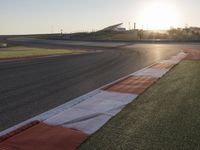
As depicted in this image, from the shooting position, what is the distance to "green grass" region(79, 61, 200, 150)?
219 inches

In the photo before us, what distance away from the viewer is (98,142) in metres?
5.68

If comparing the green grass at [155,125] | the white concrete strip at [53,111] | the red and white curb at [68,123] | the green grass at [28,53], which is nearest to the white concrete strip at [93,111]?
the red and white curb at [68,123]

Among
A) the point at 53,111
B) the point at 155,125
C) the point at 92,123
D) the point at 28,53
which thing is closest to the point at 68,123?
the point at 92,123

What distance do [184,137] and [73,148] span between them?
2139mm

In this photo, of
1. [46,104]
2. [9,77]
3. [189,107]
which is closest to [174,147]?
[189,107]

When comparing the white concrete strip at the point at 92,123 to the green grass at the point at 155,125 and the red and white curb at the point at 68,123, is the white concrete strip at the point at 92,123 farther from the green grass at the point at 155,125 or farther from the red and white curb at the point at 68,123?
the green grass at the point at 155,125

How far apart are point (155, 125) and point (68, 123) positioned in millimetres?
1944

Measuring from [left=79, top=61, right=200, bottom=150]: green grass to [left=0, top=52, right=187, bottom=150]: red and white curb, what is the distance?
1.01 ft

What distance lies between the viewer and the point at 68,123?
692cm

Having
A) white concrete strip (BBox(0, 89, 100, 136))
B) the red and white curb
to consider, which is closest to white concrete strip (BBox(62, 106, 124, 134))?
the red and white curb

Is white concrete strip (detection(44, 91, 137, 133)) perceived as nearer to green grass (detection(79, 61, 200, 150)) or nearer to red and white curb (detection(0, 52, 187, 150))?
red and white curb (detection(0, 52, 187, 150))

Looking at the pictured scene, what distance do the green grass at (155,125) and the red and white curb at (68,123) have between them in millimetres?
309

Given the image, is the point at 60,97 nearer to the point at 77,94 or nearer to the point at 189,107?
the point at 77,94

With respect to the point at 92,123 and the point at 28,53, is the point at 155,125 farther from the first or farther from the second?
the point at 28,53
